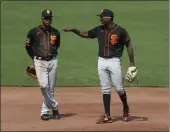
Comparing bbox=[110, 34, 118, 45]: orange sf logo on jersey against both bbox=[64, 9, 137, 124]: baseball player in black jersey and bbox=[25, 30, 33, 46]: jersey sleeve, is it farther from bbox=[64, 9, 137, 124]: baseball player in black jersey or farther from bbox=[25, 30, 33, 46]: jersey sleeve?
bbox=[25, 30, 33, 46]: jersey sleeve

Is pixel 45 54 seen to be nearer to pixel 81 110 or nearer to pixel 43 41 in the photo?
pixel 43 41

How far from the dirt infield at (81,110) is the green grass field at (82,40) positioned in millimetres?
1160

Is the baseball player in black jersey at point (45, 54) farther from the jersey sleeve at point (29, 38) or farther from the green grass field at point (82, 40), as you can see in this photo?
the green grass field at point (82, 40)

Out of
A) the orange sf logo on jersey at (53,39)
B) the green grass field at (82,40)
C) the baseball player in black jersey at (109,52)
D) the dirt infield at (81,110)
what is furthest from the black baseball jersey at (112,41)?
the green grass field at (82,40)

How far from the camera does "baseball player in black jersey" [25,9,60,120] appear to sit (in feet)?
31.2

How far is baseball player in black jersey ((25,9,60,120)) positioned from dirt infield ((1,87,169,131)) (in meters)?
0.54

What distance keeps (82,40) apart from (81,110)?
8043 millimetres

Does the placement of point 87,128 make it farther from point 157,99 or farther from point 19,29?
point 19,29

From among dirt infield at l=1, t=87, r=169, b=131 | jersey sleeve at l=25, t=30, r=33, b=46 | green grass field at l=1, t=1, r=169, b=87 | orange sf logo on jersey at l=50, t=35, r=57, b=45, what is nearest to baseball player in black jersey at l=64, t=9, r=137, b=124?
dirt infield at l=1, t=87, r=169, b=131

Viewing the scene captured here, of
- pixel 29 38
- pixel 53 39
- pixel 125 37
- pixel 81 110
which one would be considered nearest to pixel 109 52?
pixel 125 37

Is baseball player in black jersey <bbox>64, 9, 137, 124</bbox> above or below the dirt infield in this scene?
above

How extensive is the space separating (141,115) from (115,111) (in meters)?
0.64

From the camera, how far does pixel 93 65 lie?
15195mm

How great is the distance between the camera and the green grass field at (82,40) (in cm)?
1405
